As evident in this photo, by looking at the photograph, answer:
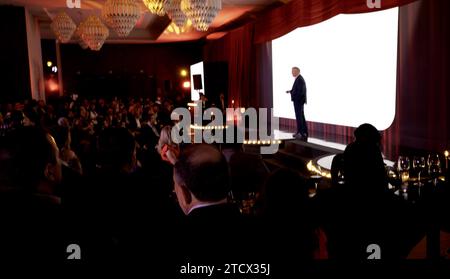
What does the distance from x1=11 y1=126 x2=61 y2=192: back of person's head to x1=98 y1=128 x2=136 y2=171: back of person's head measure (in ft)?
1.26

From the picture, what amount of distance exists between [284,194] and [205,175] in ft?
1.62

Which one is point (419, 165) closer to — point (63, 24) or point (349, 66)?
point (349, 66)

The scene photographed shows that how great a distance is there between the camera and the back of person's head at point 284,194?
196cm

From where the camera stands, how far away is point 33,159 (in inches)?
74.4

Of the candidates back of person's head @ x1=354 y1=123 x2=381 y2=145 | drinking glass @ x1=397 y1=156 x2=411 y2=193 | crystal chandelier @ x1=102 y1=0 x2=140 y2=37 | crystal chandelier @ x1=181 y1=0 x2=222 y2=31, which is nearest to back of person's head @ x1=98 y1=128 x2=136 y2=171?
back of person's head @ x1=354 y1=123 x2=381 y2=145

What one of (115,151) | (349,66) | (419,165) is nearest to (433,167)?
(419,165)

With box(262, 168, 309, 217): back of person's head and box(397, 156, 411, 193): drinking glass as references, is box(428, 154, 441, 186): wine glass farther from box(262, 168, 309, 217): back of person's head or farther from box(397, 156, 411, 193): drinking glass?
box(262, 168, 309, 217): back of person's head

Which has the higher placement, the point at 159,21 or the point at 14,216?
the point at 159,21

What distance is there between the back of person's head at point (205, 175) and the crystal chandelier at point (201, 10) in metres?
3.87

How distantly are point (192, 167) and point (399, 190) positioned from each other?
6.73 ft

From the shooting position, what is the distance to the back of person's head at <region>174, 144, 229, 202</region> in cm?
162
